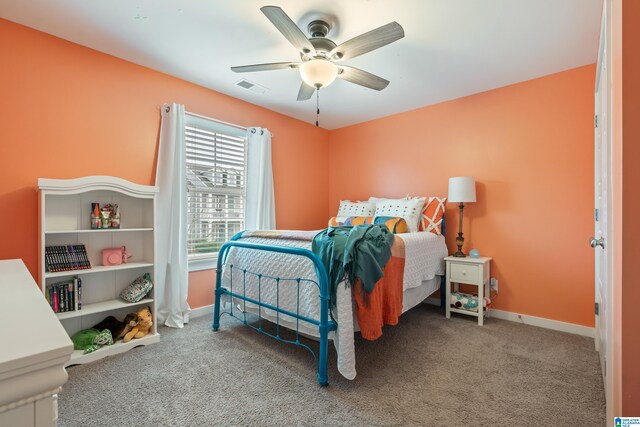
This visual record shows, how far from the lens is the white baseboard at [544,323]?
104 inches

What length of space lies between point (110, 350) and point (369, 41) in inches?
110

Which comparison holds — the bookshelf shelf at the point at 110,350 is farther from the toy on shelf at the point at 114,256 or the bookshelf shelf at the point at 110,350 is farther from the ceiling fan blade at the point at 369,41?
the ceiling fan blade at the point at 369,41

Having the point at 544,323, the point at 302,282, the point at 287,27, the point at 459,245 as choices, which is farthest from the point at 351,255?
the point at 544,323

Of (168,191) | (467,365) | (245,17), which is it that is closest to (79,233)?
(168,191)

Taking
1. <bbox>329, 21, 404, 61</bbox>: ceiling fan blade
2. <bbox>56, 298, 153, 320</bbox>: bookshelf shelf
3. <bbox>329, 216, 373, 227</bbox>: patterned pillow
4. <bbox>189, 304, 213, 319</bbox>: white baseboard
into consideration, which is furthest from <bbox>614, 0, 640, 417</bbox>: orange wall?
<bbox>189, 304, 213, 319</bbox>: white baseboard

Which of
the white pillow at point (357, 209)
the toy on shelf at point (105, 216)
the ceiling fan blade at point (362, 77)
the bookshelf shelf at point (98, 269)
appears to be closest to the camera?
the bookshelf shelf at point (98, 269)

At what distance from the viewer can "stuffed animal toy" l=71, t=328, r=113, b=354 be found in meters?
2.18

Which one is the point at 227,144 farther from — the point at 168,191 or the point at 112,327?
the point at 112,327

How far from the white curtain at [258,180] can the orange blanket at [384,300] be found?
1727mm

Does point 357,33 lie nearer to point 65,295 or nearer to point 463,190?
point 463,190

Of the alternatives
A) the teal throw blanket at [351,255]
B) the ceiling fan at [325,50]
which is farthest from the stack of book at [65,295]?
the ceiling fan at [325,50]

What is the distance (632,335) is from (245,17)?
2498 mm

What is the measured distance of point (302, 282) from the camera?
83.1 inches

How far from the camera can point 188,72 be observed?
2.83m
